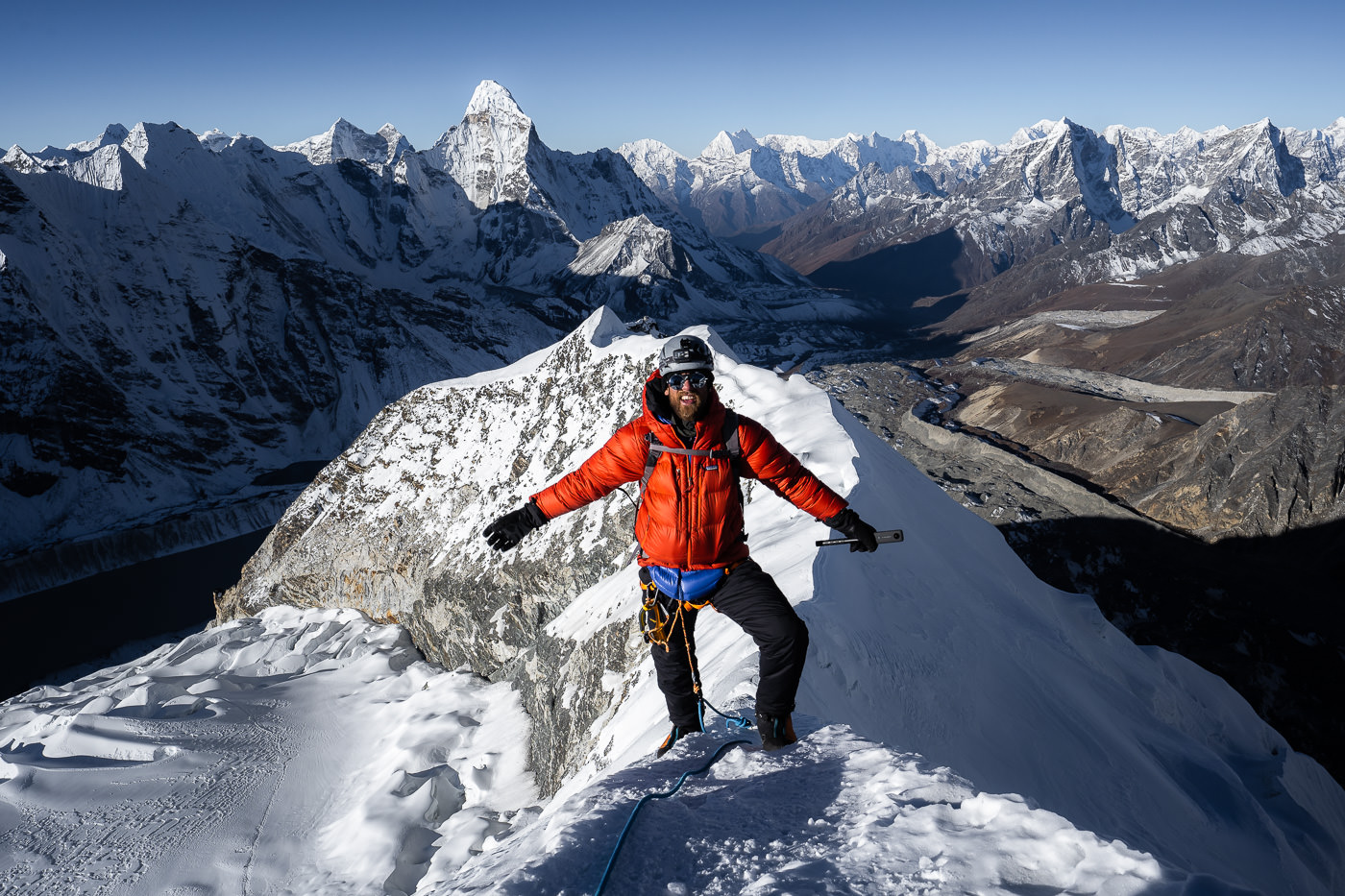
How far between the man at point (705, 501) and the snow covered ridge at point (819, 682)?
3.99 ft

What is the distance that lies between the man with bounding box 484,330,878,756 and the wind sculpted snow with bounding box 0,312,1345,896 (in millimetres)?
1219

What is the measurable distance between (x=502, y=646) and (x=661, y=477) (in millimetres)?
18433

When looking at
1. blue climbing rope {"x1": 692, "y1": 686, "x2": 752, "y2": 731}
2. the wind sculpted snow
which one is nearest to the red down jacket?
blue climbing rope {"x1": 692, "y1": 686, "x2": 752, "y2": 731}

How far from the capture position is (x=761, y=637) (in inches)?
249

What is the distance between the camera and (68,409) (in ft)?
333

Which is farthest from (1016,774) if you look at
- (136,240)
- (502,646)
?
(136,240)

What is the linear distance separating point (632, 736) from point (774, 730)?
3.69 meters

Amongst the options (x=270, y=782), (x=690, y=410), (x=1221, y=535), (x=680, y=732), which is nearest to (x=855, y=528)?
(x=690, y=410)

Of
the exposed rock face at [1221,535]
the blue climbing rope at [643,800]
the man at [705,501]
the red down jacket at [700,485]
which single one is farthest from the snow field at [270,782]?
the exposed rock face at [1221,535]

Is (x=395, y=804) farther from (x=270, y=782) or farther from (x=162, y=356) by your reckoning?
(x=162, y=356)

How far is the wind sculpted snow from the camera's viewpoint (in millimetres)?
5047

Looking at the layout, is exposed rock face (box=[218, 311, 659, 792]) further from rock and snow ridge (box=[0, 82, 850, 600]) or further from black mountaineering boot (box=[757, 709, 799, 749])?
rock and snow ridge (box=[0, 82, 850, 600])

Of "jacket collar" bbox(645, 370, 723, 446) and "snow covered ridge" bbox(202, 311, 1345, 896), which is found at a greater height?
"jacket collar" bbox(645, 370, 723, 446)

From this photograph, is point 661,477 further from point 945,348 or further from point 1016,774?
point 945,348
